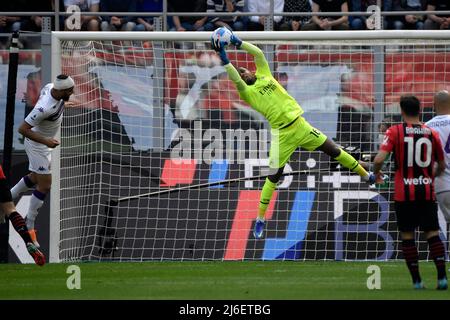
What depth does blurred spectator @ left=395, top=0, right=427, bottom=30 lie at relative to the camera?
64.5 feet

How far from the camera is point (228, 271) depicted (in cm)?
1470

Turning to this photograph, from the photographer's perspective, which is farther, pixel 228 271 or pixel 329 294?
pixel 228 271

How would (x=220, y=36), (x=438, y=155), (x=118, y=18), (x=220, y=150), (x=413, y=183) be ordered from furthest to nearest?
(x=118, y=18) → (x=220, y=150) → (x=220, y=36) → (x=438, y=155) → (x=413, y=183)

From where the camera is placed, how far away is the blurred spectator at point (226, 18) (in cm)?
1969

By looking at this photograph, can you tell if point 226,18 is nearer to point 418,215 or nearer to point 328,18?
point 328,18

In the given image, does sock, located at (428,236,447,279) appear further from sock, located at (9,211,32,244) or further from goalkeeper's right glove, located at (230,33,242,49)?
goalkeeper's right glove, located at (230,33,242,49)

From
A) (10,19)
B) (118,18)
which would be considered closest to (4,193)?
(118,18)

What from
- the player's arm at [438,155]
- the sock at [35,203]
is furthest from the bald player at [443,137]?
the sock at [35,203]

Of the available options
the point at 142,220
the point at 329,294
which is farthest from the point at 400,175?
the point at 142,220

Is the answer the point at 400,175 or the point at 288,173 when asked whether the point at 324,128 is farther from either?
the point at 400,175

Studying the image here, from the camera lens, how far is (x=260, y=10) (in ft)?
66.0

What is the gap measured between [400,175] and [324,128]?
19.1 ft

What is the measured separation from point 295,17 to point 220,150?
3.27 m
